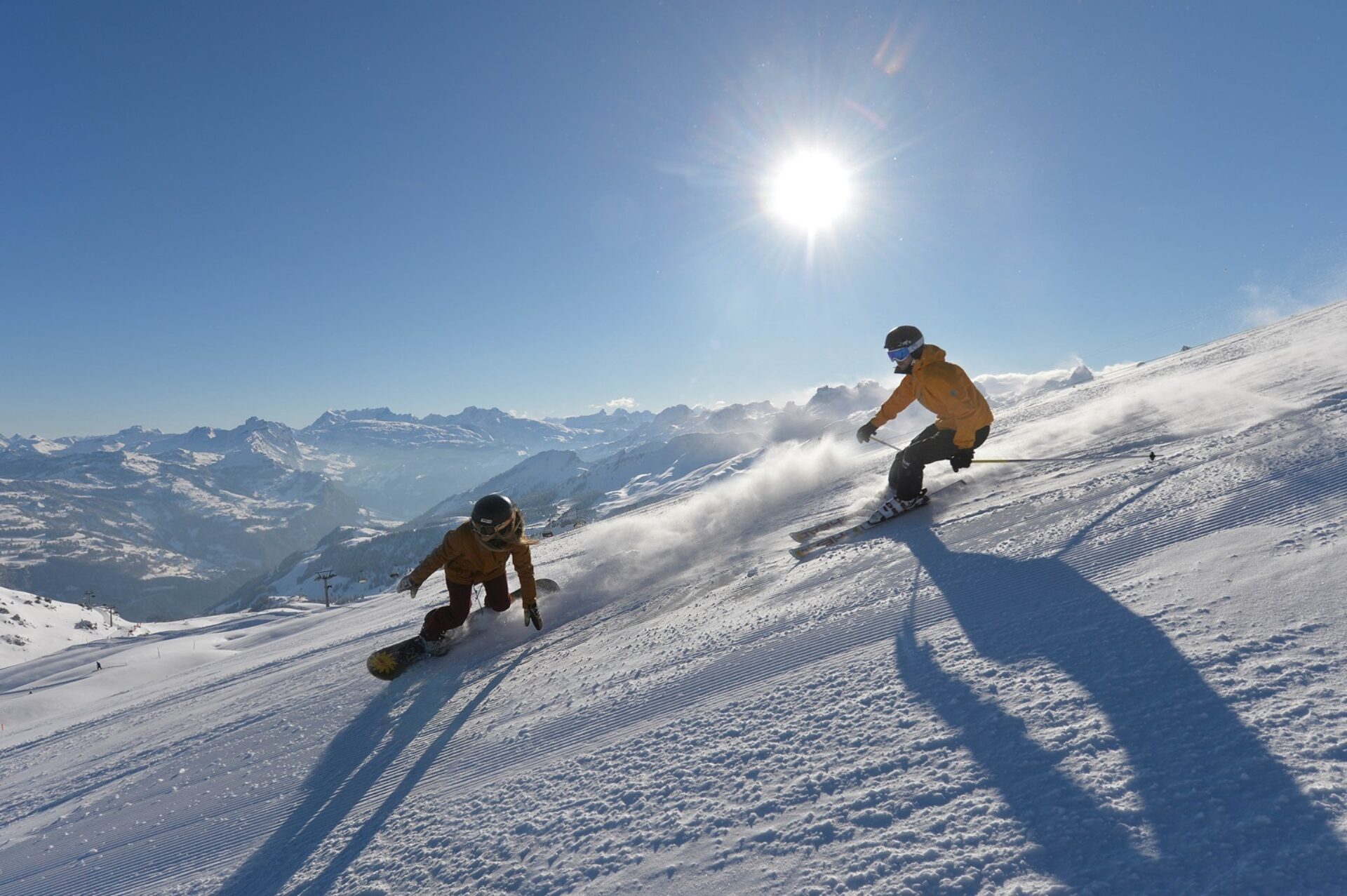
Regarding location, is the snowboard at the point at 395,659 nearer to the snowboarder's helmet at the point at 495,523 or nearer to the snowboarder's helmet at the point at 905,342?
the snowboarder's helmet at the point at 495,523

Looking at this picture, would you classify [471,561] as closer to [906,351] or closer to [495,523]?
[495,523]

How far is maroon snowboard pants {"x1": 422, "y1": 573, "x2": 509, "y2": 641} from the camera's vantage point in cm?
654

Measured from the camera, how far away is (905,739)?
109 inches

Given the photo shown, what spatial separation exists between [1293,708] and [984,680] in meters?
1.12

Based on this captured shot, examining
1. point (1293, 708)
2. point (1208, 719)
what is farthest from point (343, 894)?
point (1293, 708)

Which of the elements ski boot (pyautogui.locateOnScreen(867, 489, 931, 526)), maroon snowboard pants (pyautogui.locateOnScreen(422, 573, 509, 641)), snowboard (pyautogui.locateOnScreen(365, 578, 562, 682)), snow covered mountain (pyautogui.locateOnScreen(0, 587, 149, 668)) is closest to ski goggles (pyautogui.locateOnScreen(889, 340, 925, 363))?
ski boot (pyautogui.locateOnScreen(867, 489, 931, 526))

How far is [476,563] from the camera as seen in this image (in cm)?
652

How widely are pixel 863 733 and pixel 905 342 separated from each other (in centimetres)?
573

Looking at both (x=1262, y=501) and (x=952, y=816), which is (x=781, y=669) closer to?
(x=952, y=816)

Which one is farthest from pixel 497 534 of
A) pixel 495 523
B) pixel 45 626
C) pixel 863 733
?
pixel 45 626

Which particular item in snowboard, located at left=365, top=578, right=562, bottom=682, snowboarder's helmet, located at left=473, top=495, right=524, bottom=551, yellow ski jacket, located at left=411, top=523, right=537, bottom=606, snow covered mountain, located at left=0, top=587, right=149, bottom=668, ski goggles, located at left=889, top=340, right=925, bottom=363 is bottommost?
snowboard, located at left=365, top=578, right=562, bottom=682

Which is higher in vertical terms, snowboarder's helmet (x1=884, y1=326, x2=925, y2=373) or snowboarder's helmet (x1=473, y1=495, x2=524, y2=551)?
snowboarder's helmet (x1=884, y1=326, x2=925, y2=373)

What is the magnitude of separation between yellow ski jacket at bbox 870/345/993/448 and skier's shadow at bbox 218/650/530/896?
577 cm

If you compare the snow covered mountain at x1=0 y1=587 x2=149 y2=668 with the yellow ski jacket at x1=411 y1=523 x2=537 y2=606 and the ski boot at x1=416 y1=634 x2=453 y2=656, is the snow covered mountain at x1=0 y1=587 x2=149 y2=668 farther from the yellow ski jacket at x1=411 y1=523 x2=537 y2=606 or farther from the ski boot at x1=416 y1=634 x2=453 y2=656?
the yellow ski jacket at x1=411 y1=523 x2=537 y2=606
